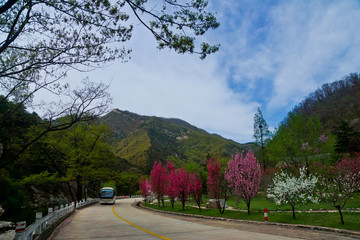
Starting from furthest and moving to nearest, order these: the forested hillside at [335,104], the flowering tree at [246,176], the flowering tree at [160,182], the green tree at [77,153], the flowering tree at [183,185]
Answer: the forested hillside at [335,104]
the green tree at [77,153]
the flowering tree at [160,182]
the flowering tree at [183,185]
the flowering tree at [246,176]

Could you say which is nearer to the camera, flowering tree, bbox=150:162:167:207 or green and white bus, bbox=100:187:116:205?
flowering tree, bbox=150:162:167:207

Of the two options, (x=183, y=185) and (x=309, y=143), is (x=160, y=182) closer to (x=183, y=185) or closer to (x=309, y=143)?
(x=183, y=185)

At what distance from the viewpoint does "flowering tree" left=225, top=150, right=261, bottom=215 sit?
53.1ft

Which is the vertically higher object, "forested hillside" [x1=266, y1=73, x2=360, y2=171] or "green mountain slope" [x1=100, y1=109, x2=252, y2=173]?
"green mountain slope" [x1=100, y1=109, x2=252, y2=173]

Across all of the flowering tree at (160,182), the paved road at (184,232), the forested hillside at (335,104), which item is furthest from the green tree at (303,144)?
the forested hillside at (335,104)

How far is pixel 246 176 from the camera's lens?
16453 mm

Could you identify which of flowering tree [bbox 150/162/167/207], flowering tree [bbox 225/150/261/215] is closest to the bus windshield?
flowering tree [bbox 150/162/167/207]

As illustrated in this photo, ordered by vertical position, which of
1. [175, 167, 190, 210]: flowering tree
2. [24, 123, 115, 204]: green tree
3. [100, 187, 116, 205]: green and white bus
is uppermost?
[24, 123, 115, 204]: green tree

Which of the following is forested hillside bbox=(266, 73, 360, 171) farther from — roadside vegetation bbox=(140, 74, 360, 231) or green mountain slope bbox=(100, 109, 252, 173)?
green mountain slope bbox=(100, 109, 252, 173)

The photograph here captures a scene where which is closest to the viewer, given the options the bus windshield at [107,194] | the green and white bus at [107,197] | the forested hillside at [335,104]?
the green and white bus at [107,197]

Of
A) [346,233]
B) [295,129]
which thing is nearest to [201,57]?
[346,233]

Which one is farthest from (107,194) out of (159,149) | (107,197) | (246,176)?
(159,149)

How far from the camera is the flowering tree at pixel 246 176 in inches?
637

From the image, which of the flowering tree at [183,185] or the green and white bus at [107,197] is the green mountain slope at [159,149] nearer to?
the green and white bus at [107,197]
